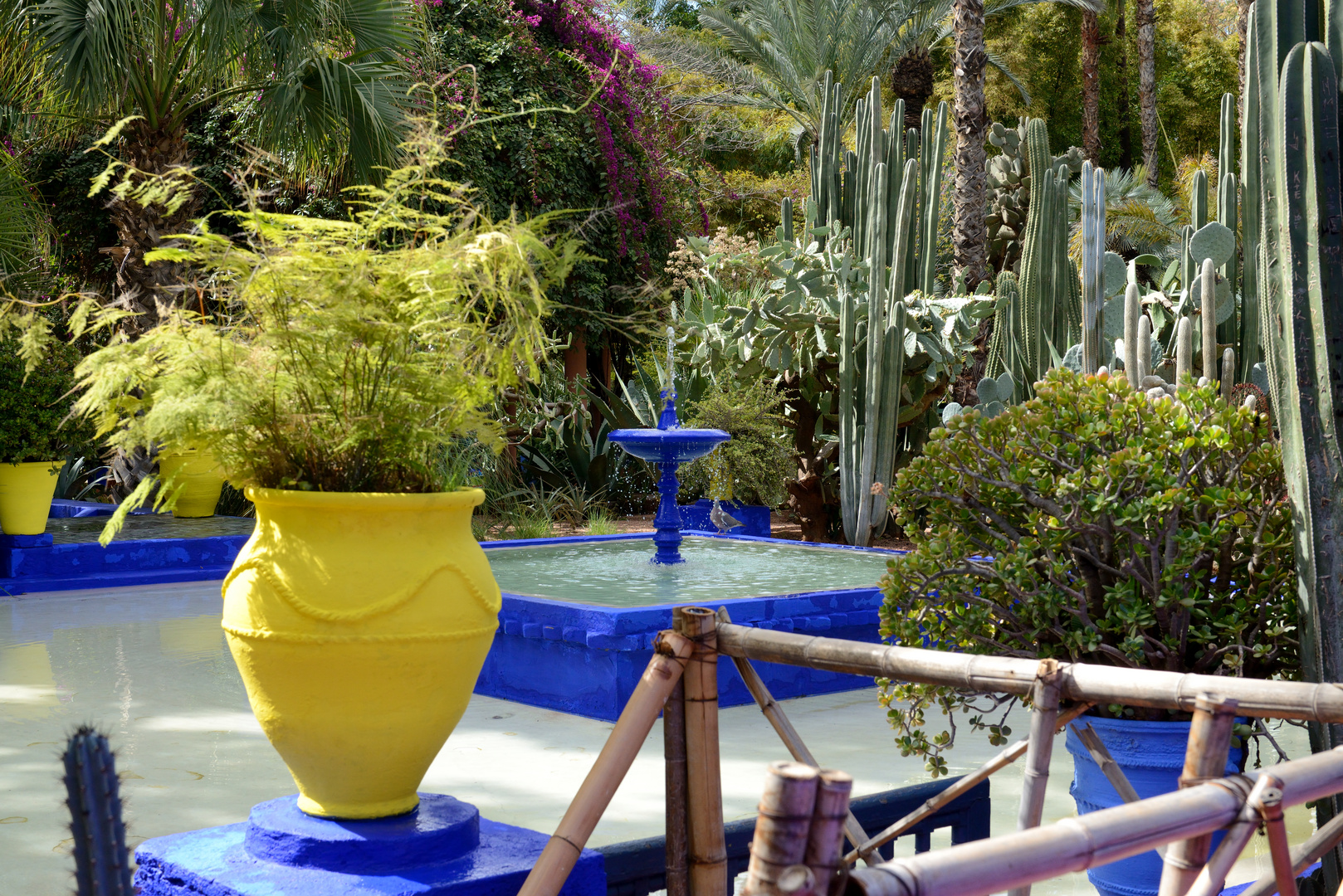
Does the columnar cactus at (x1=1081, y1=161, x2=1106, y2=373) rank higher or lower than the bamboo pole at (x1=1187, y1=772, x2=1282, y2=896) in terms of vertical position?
higher

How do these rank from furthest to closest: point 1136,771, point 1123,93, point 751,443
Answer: point 1123,93, point 751,443, point 1136,771

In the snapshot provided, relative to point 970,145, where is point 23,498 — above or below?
below

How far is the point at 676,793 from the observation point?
2146 mm

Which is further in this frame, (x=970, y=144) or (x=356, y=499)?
(x=970, y=144)

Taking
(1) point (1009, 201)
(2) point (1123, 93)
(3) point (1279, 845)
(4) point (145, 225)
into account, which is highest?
(2) point (1123, 93)

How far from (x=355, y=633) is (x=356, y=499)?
0.24m

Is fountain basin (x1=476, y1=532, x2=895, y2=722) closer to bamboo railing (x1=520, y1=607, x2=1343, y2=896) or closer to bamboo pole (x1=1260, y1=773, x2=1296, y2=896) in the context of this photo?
bamboo railing (x1=520, y1=607, x2=1343, y2=896)

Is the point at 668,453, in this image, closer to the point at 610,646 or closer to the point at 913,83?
the point at 610,646

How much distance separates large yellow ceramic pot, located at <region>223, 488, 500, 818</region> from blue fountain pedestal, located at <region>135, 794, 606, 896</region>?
9cm

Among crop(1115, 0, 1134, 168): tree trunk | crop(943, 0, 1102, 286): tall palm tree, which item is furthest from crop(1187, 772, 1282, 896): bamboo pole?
crop(1115, 0, 1134, 168): tree trunk

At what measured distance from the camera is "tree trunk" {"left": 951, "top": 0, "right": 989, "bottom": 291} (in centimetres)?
1109

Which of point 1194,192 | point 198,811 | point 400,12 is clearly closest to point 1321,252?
point 198,811

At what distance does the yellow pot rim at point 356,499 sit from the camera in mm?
2281

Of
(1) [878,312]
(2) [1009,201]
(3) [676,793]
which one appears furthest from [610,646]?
(2) [1009,201]
